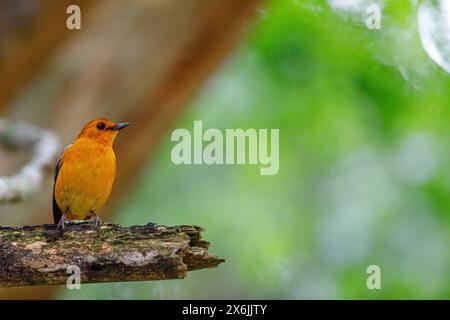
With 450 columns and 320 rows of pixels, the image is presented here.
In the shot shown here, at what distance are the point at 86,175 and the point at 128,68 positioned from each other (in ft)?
10.8

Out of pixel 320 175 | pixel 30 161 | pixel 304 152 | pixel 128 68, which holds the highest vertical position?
pixel 128 68

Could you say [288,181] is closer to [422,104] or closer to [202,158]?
[202,158]

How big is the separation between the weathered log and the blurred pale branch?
196 centimetres

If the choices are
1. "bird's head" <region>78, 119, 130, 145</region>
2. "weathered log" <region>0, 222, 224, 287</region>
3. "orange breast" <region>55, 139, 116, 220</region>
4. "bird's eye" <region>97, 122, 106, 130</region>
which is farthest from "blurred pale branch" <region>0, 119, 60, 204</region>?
"weathered log" <region>0, 222, 224, 287</region>

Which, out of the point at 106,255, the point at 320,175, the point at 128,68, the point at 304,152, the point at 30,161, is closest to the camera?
the point at 106,255

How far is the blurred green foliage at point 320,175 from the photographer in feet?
34.1

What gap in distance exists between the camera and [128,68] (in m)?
8.59

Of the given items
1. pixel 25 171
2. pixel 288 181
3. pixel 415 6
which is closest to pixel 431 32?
pixel 415 6

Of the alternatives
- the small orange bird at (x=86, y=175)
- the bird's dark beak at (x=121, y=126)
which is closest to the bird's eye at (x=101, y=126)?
the small orange bird at (x=86, y=175)

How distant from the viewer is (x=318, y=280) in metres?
11.9

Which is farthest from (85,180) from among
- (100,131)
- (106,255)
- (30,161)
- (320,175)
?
(320,175)

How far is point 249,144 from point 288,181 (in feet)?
6.79

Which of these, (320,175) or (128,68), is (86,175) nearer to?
(128,68)

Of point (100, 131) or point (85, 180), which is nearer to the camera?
point (85, 180)
